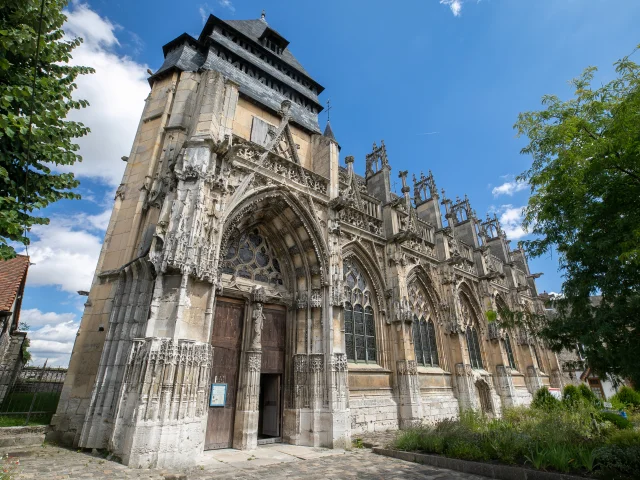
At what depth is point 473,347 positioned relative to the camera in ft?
57.7

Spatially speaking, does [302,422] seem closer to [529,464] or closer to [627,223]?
[529,464]

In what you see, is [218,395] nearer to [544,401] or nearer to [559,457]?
[559,457]

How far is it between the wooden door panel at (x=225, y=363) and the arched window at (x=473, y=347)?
42.1 feet

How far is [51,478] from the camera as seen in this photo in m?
4.65

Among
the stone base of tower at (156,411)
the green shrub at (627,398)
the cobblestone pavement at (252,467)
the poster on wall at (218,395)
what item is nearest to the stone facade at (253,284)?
the stone base of tower at (156,411)

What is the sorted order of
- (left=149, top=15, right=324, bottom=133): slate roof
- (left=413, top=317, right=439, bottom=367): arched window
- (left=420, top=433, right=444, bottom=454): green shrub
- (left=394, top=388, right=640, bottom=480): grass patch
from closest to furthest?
(left=394, top=388, right=640, bottom=480): grass patch < (left=420, top=433, right=444, bottom=454): green shrub < (left=149, top=15, right=324, bottom=133): slate roof < (left=413, top=317, right=439, bottom=367): arched window

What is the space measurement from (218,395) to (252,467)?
2340 mm

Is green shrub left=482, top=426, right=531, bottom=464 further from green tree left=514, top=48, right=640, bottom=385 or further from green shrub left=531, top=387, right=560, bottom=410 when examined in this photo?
green shrub left=531, top=387, right=560, bottom=410

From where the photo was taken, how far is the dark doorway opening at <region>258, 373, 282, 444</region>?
959cm

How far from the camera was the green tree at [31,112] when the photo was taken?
497 cm

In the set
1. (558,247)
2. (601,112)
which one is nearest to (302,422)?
(558,247)

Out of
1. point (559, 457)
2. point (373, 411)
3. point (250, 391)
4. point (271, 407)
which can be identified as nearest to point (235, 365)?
point (250, 391)

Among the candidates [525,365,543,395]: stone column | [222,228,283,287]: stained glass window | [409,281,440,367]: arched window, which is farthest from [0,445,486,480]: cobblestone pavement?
[525,365,543,395]: stone column

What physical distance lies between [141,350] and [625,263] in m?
9.36
